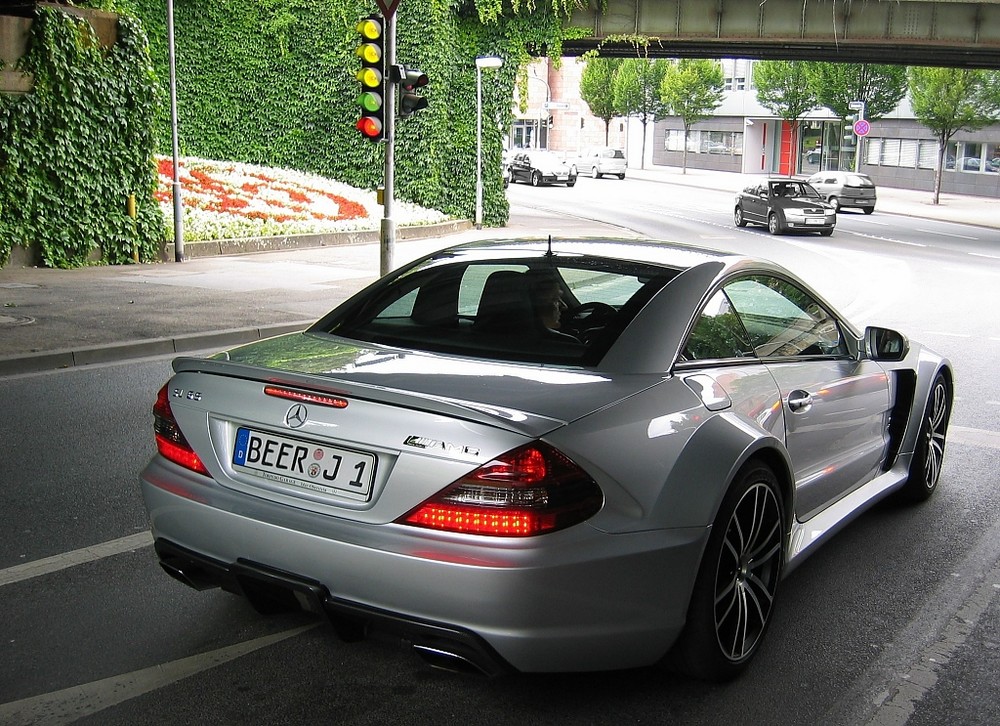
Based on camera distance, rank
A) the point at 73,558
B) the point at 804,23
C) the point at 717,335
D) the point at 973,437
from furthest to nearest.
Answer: the point at 804,23, the point at 973,437, the point at 73,558, the point at 717,335

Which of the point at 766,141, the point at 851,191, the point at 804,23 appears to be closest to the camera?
the point at 804,23

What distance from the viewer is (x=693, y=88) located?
70.9 m

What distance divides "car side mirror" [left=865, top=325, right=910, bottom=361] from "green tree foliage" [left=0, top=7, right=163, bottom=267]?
14571 mm

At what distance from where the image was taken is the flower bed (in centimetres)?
2159

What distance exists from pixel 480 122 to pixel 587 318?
2460cm

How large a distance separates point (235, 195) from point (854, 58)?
19.7 m

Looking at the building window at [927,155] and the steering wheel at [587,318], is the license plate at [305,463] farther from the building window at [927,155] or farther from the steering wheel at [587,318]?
the building window at [927,155]

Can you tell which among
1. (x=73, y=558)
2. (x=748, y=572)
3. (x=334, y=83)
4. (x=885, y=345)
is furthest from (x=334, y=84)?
(x=748, y=572)

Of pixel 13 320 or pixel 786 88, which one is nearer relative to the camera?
pixel 13 320

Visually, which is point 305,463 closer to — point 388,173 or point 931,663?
point 931,663

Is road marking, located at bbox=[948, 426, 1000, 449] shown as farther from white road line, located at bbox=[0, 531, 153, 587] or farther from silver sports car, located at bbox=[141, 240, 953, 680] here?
white road line, located at bbox=[0, 531, 153, 587]

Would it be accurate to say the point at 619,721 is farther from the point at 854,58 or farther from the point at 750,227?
the point at 854,58

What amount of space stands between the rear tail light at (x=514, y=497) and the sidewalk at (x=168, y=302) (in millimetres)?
7683

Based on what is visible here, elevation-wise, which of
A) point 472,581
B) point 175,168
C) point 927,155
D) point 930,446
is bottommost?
point 930,446
